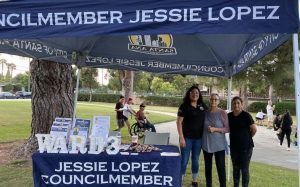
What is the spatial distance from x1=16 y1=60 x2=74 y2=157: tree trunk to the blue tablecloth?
4.12 m

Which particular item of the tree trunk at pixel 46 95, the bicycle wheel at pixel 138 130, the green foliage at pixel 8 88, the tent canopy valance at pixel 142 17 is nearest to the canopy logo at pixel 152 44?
the tree trunk at pixel 46 95

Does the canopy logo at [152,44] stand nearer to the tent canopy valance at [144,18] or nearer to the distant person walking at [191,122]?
the distant person walking at [191,122]

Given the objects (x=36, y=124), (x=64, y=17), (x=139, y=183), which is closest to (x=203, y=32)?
(x=64, y=17)

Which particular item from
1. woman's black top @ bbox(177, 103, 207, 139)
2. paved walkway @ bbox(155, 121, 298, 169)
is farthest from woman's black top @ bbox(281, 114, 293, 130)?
woman's black top @ bbox(177, 103, 207, 139)

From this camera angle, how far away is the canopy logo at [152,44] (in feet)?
24.7

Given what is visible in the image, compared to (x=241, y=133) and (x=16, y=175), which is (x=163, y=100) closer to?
(x=16, y=175)

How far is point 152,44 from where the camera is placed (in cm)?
755

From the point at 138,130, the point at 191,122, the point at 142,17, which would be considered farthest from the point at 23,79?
the point at 142,17

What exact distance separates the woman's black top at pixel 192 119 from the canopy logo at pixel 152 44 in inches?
75.1

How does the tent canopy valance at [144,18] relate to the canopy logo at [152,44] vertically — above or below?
below

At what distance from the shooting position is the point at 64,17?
12.5 feet

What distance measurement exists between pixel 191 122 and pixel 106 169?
1.62 metres

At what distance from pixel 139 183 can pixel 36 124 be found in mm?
4795

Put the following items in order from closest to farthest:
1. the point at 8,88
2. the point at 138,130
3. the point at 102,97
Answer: the point at 138,130, the point at 102,97, the point at 8,88
